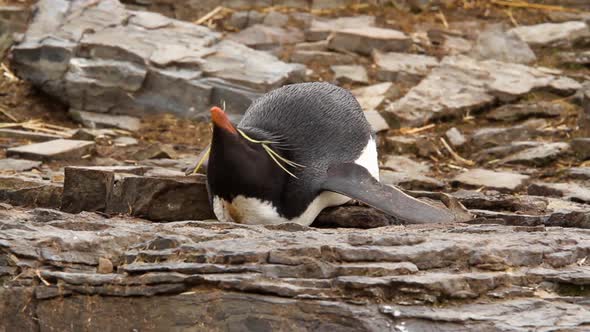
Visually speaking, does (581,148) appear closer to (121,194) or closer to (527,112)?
(527,112)

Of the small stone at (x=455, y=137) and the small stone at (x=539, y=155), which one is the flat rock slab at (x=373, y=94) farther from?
the small stone at (x=539, y=155)

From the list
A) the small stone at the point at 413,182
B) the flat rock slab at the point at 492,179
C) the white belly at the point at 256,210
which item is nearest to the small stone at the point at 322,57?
the flat rock slab at the point at 492,179

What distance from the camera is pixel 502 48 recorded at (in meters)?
10.2

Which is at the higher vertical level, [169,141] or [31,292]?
[31,292]

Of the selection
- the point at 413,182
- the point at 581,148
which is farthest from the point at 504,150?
the point at 413,182

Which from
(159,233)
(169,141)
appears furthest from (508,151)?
(159,233)

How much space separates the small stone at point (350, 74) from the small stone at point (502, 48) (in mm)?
1035

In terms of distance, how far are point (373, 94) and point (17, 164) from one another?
3.04 m

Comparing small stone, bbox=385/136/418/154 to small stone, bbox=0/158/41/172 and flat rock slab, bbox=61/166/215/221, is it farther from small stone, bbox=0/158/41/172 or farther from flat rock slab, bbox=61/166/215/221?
flat rock slab, bbox=61/166/215/221

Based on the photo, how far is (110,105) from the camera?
29.6ft

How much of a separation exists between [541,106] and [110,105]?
3125mm

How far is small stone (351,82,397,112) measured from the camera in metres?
9.10

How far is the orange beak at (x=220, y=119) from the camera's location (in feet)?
16.4

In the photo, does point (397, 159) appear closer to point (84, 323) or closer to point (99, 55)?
point (99, 55)
